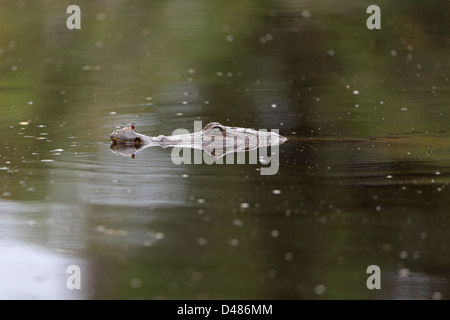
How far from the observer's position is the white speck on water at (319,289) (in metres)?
6.41

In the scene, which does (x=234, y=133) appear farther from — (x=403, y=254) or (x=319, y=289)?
(x=319, y=289)

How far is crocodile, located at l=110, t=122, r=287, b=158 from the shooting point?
11289 millimetres

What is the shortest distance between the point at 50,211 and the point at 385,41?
13.3m

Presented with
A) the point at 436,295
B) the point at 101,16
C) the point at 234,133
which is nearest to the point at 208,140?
the point at 234,133

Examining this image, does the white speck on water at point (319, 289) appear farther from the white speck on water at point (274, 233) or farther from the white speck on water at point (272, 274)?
the white speck on water at point (274, 233)

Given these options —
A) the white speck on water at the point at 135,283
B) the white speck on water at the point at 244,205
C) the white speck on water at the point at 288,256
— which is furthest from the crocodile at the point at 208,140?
the white speck on water at the point at 135,283

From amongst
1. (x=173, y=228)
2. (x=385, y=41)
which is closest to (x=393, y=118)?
(x=173, y=228)

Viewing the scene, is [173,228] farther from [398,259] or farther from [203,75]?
[203,75]

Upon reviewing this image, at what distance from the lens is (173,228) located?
25.8 ft

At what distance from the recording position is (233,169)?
10.0 metres

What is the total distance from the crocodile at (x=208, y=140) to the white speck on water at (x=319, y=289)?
4791 mm

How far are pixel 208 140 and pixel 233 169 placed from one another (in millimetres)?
1465

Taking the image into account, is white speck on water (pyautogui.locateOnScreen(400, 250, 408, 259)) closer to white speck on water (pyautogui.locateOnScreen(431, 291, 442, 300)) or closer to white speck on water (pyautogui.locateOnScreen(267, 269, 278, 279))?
white speck on water (pyautogui.locateOnScreen(431, 291, 442, 300))

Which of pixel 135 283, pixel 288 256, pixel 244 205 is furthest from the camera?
pixel 244 205
